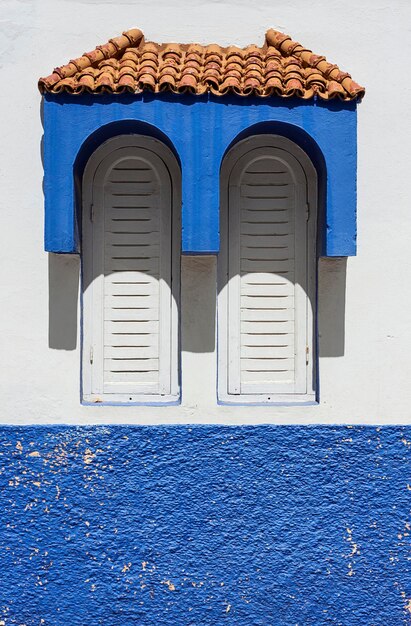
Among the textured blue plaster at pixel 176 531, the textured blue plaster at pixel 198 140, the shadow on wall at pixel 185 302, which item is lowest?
the textured blue plaster at pixel 176 531

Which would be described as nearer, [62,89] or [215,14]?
[62,89]

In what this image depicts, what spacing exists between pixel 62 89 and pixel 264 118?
51.6 inches

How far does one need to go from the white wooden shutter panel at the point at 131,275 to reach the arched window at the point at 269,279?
0.44 m

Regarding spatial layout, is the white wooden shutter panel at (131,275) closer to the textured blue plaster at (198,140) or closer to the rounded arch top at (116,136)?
the rounded arch top at (116,136)

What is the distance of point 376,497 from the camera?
4.11 meters

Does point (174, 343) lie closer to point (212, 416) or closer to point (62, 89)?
point (212, 416)

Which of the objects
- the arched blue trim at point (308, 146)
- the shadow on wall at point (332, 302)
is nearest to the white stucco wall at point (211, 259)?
the shadow on wall at point (332, 302)

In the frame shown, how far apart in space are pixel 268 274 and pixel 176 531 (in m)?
1.87

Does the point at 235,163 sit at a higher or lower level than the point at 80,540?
higher

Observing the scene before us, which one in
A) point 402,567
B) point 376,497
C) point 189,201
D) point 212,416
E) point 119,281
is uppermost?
point 189,201

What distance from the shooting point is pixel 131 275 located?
4301 mm

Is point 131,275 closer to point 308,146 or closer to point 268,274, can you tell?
point 268,274

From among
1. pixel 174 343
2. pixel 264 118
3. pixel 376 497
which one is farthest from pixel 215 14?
pixel 376 497

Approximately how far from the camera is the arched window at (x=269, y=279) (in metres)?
4.31
